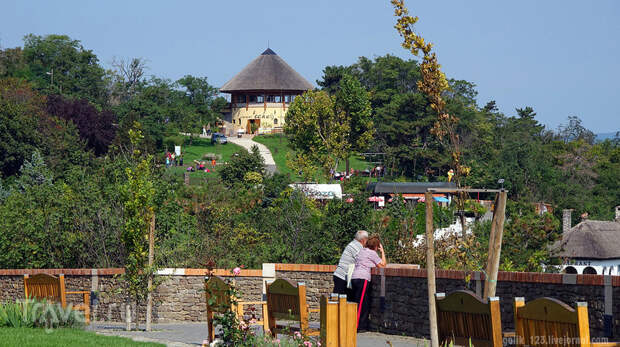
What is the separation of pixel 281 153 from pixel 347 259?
281 feet

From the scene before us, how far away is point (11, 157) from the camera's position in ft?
221

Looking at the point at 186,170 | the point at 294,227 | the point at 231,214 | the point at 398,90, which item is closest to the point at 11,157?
the point at 186,170

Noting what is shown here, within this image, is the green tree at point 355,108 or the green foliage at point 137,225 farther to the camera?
the green tree at point 355,108

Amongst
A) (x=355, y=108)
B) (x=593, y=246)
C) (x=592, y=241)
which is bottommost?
(x=593, y=246)

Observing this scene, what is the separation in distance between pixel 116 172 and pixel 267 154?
69.3 meters

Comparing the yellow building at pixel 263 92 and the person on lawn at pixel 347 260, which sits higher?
the yellow building at pixel 263 92

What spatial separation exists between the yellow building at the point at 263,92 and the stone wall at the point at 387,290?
10190 centimetres

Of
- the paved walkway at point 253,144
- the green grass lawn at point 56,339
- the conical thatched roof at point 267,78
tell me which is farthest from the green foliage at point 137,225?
the conical thatched roof at point 267,78

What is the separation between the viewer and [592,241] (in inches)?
2190

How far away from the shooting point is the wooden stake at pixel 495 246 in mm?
8078

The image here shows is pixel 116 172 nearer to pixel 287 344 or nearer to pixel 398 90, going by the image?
A: pixel 287 344

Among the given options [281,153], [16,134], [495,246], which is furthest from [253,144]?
[495,246]

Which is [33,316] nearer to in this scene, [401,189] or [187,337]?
[187,337]

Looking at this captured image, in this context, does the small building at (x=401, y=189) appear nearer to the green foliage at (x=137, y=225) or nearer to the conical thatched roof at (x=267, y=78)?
the conical thatched roof at (x=267, y=78)
